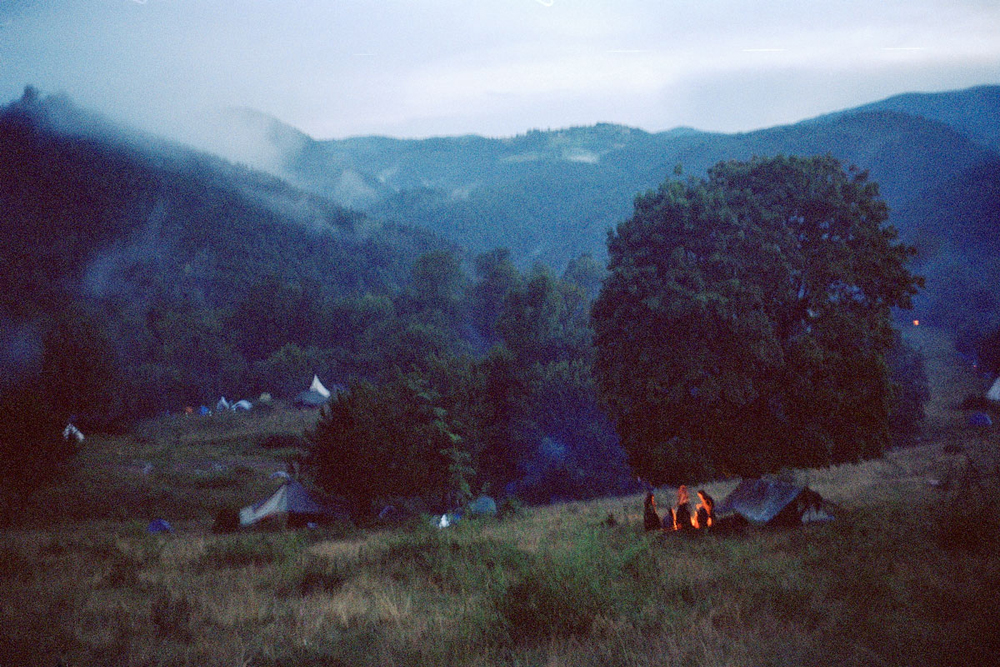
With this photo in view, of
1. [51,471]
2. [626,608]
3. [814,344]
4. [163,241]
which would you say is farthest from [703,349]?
[163,241]

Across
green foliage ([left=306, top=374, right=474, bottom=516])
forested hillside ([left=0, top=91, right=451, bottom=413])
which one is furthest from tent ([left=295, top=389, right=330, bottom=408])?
green foliage ([left=306, top=374, right=474, bottom=516])

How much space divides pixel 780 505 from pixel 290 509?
20.4 meters

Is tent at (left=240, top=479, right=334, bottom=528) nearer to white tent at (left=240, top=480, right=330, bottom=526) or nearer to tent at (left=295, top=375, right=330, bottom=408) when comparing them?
white tent at (left=240, top=480, right=330, bottom=526)

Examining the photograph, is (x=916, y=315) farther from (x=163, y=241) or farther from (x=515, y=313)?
(x=163, y=241)

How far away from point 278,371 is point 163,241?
2796 inches

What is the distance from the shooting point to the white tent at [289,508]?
25922mm

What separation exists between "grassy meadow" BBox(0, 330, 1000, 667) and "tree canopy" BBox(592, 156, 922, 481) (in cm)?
315

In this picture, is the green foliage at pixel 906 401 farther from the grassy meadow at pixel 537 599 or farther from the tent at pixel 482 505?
the grassy meadow at pixel 537 599

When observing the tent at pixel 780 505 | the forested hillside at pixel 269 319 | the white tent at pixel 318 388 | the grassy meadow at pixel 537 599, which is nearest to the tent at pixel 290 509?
the forested hillside at pixel 269 319

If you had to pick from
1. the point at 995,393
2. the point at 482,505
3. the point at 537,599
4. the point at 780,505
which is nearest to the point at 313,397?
the point at 482,505

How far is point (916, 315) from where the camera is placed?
Result: 107 m

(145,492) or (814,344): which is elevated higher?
(814,344)

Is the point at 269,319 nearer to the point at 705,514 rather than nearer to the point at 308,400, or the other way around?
the point at 308,400

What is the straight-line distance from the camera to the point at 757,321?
14727 mm
